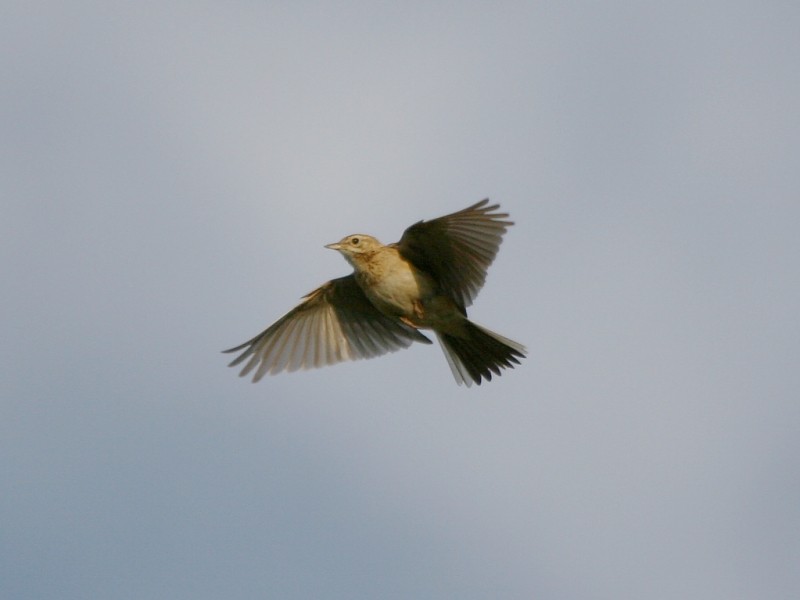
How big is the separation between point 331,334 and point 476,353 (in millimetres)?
2218

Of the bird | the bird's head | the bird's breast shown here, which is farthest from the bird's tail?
the bird's head

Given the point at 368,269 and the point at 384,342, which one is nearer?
the point at 368,269

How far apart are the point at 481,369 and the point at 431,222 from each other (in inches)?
63.3

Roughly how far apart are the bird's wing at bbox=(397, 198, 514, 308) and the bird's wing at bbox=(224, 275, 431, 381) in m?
1.36

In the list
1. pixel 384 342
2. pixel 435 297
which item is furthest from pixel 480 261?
pixel 384 342

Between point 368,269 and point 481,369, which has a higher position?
point 368,269

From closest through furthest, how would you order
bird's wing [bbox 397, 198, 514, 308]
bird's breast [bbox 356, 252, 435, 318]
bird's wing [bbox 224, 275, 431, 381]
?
bird's wing [bbox 397, 198, 514, 308] < bird's breast [bbox 356, 252, 435, 318] < bird's wing [bbox 224, 275, 431, 381]

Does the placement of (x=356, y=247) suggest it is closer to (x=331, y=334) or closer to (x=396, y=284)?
(x=396, y=284)

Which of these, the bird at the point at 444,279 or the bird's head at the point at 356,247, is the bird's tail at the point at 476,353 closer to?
the bird at the point at 444,279

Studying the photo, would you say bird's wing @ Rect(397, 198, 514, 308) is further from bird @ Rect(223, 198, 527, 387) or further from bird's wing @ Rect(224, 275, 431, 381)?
bird's wing @ Rect(224, 275, 431, 381)

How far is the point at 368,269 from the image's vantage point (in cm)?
1395

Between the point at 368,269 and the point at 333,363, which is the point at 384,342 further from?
the point at 368,269

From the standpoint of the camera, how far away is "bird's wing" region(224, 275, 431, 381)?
15.2 m

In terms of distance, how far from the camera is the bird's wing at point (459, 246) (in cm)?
1340
